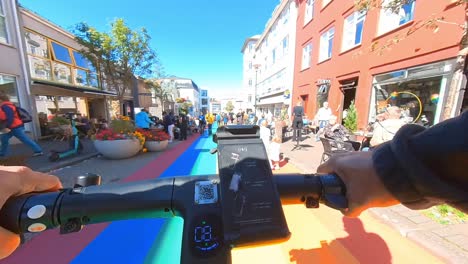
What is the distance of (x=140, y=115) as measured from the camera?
Answer: 8.55m

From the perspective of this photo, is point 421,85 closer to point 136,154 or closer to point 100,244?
point 100,244

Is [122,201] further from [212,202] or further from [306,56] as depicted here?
[306,56]

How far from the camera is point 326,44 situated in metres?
11.8

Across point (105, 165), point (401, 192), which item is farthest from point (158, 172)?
point (401, 192)

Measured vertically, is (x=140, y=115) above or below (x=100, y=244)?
above

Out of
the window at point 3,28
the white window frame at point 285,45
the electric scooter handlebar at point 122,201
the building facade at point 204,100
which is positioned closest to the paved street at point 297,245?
the electric scooter handlebar at point 122,201

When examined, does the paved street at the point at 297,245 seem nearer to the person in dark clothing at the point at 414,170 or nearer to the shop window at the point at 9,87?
the person in dark clothing at the point at 414,170

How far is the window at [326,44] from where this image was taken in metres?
11.2

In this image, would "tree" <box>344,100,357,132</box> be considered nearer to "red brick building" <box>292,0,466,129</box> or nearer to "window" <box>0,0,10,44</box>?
"red brick building" <box>292,0,466,129</box>

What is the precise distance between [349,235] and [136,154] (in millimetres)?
7023

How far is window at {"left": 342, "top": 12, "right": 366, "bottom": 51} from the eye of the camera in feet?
29.4

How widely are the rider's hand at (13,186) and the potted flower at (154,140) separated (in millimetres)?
7140

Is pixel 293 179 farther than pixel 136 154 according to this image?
No

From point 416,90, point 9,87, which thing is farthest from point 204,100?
point 416,90
